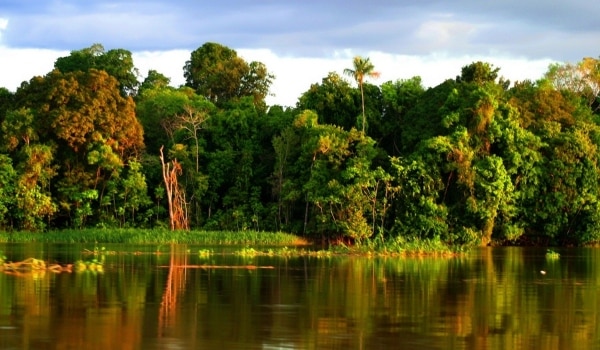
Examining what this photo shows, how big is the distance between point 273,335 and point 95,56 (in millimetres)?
55992

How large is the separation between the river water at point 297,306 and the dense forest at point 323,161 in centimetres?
1627

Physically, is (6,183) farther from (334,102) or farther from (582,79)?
(582,79)

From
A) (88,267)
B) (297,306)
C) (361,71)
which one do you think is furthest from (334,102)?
(297,306)

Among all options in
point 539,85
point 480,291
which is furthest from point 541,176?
point 480,291

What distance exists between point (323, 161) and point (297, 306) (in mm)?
30740

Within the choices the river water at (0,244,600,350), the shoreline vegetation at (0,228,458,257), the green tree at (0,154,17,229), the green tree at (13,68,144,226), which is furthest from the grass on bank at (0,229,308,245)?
the river water at (0,244,600,350)

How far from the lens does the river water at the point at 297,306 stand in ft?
47.7

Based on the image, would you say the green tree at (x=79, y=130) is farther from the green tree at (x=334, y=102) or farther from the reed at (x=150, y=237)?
the green tree at (x=334, y=102)

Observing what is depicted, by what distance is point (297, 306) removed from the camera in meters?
18.9

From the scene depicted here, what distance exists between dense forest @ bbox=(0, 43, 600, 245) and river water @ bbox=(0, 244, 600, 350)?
1627 centimetres

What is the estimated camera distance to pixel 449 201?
162 ft

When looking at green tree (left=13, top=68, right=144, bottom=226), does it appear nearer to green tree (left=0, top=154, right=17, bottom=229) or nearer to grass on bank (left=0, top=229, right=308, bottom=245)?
green tree (left=0, top=154, right=17, bottom=229)

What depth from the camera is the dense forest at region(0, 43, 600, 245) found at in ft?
158

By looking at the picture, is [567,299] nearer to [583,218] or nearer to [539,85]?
[583,218]
